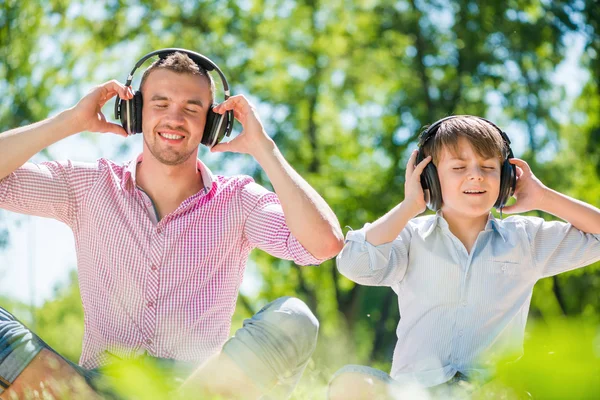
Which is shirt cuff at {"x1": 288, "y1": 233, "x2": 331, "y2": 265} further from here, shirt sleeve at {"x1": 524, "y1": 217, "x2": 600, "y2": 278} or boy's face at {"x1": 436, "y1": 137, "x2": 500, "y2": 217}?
shirt sleeve at {"x1": 524, "y1": 217, "x2": 600, "y2": 278}

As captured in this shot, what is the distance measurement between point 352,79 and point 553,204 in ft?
43.3

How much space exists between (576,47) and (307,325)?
12900 mm

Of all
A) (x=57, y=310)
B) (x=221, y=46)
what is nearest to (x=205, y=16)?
(x=221, y=46)

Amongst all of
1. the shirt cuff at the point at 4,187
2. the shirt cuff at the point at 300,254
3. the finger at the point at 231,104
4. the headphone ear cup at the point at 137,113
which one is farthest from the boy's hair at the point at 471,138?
the shirt cuff at the point at 4,187

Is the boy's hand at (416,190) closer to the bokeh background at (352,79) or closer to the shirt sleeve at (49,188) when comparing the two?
the shirt sleeve at (49,188)

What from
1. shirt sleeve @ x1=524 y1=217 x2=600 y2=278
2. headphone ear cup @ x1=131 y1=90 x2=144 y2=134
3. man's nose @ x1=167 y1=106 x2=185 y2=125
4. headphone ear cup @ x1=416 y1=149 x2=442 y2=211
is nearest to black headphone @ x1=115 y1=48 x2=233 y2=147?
headphone ear cup @ x1=131 y1=90 x2=144 y2=134

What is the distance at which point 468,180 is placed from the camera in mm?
3043

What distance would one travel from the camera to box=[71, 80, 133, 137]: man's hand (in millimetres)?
3184

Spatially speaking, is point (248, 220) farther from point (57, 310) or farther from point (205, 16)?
point (57, 310)

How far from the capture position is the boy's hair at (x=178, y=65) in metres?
3.37

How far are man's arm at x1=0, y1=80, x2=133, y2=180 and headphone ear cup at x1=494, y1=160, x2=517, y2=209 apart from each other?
5.39 feet

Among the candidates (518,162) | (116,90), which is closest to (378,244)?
(518,162)

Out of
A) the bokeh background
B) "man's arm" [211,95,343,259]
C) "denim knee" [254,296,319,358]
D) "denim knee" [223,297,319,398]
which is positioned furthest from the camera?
the bokeh background

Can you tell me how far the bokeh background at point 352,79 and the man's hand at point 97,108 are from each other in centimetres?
909
